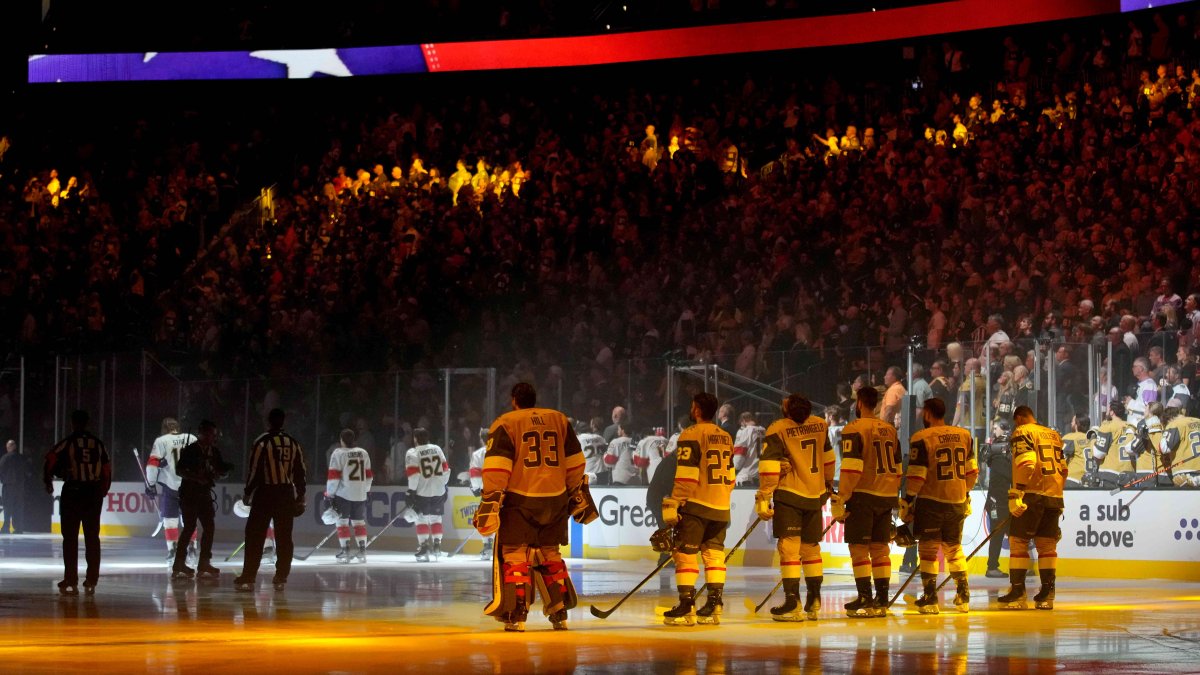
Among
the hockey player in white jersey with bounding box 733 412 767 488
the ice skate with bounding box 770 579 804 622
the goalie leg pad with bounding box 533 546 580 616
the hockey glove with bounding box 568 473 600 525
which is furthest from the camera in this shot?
the hockey player in white jersey with bounding box 733 412 767 488

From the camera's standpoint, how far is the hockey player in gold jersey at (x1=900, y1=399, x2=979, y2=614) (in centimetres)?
1522

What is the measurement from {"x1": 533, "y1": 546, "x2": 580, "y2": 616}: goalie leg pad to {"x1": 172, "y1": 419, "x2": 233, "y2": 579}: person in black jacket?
26.1 ft

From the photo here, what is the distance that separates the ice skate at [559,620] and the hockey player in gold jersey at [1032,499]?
4.90m

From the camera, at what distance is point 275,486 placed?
1858cm

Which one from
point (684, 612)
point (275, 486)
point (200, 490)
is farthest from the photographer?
point (200, 490)

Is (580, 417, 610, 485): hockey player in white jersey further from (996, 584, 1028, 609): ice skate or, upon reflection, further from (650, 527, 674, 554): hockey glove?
(650, 527, 674, 554): hockey glove

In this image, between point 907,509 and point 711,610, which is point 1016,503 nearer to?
point 907,509

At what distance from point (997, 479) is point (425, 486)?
8.64 metres

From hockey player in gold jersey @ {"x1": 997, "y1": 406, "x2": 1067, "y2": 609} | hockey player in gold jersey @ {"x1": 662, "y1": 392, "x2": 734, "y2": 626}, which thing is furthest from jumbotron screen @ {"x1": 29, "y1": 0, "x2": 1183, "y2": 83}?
hockey player in gold jersey @ {"x1": 662, "y1": 392, "x2": 734, "y2": 626}

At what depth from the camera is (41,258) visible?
109ft

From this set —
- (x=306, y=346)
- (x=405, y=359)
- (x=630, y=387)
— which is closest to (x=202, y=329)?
(x=306, y=346)

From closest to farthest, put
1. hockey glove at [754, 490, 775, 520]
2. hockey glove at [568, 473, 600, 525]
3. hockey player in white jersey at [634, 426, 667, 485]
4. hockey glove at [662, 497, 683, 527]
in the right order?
hockey glove at [568, 473, 600, 525], hockey glove at [662, 497, 683, 527], hockey glove at [754, 490, 775, 520], hockey player in white jersey at [634, 426, 667, 485]

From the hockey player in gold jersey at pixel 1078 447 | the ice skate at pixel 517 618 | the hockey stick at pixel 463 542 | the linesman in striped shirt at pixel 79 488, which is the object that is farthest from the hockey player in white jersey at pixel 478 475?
the ice skate at pixel 517 618

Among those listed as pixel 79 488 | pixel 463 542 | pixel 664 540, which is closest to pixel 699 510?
A: pixel 664 540
